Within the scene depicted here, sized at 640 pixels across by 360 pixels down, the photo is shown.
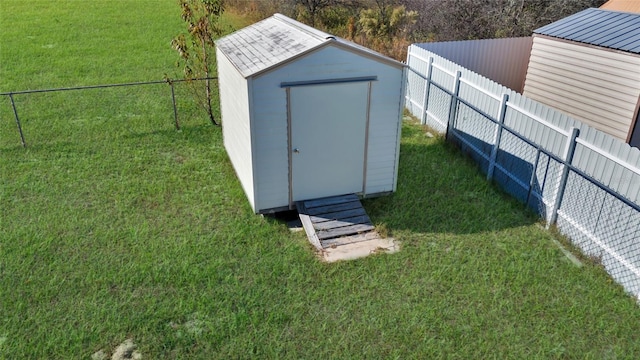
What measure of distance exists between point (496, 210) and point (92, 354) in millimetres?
5932

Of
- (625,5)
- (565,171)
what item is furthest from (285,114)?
(625,5)

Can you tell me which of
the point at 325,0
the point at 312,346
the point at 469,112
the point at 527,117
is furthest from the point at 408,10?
the point at 312,346

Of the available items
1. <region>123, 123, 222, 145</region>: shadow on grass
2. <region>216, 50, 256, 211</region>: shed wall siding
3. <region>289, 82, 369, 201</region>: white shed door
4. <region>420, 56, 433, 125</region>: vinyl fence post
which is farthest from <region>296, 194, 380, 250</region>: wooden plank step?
<region>420, 56, 433, 125</region>: vinyl fence post

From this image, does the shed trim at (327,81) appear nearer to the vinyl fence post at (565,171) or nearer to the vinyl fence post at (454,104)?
the vinyl fence post at (565,171)

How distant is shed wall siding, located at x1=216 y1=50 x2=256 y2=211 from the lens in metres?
6.80

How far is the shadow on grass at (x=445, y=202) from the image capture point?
23.5 feet

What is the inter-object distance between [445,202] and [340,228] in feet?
6.47

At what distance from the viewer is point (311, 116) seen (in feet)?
Result: 22.4

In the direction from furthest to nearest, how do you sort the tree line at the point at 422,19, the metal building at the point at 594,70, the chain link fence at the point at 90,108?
the tree line at the point at 422,19
the chain link fence at the point at 90,108
the metal building at the point at 594,70

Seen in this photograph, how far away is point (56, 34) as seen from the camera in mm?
18359

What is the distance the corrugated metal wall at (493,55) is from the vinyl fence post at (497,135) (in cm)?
434

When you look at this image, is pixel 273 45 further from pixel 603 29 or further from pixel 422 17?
pixel 422 17

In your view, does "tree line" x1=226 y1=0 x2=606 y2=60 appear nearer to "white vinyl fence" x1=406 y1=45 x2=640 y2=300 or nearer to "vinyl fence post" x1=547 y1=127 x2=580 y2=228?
"white vinyl fence" x1=406 y1=45 x2=640 y2=300

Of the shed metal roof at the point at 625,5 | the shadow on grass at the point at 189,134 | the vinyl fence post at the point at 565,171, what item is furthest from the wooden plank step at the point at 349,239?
the shed metal roof at the point at 625,5
